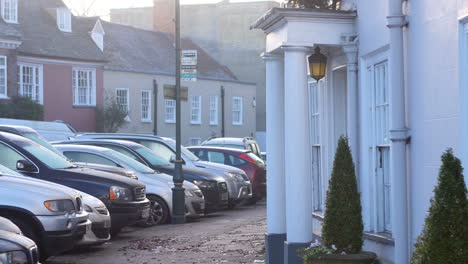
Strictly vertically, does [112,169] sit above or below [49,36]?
below

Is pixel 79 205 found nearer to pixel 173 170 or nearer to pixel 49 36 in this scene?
pixel 173 170

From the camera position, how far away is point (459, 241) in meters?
6.16

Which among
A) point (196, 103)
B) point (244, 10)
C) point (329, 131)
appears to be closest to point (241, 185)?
point (329, 131)

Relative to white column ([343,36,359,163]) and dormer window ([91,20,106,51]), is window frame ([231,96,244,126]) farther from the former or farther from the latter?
white column ([343,36,359,163])

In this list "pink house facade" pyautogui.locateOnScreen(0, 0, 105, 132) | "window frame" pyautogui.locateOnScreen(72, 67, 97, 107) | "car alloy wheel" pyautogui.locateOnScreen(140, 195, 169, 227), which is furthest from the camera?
"window frame" pyautogui.locateOnScreen(72, 67, 97, 107)

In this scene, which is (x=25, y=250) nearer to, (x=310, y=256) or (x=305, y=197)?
(x=310, y=256)

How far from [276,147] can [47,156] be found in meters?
4.09

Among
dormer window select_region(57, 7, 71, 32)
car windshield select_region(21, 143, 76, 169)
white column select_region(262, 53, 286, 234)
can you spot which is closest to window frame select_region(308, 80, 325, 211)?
white column select_region(262, 53, 286, 234)

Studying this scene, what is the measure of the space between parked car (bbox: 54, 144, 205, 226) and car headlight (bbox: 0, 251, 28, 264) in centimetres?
1019

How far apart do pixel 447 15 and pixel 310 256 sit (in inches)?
113

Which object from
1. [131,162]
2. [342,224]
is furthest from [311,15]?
[131,162]

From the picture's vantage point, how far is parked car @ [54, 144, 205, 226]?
18.3 metres

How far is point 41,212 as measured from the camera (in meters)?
11.7

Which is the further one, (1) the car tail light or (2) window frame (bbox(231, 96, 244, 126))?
(2) window frame (bbox(231, 96, 244, 126))
